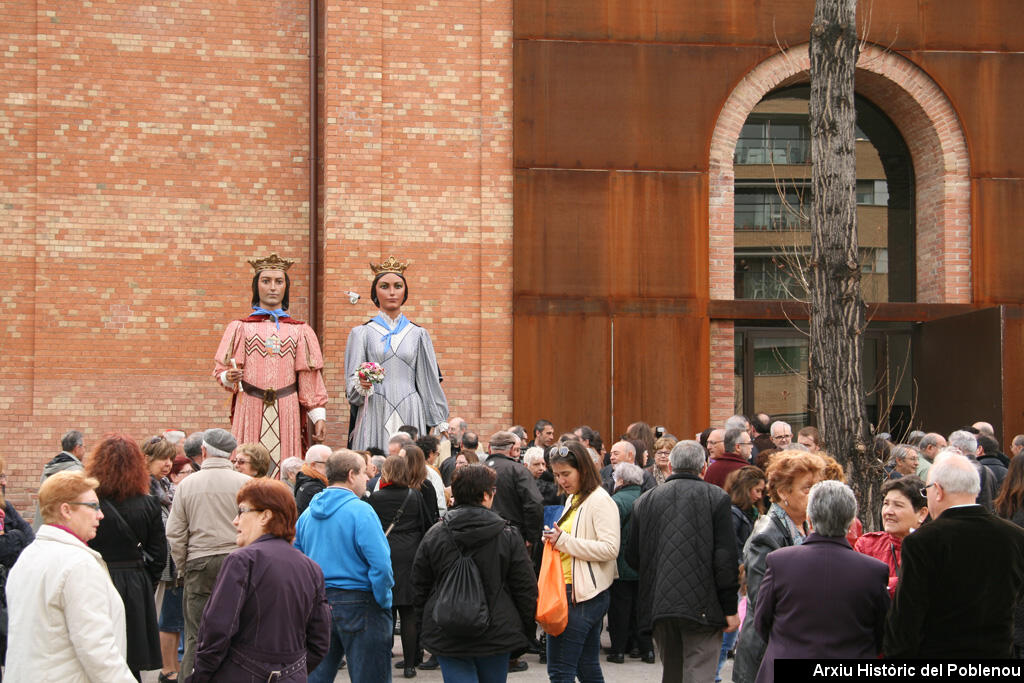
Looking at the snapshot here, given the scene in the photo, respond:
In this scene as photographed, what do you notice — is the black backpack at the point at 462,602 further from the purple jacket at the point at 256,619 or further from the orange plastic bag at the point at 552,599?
the purple jacket at the point at 256,619

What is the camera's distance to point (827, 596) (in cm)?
536

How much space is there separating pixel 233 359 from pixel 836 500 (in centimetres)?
855

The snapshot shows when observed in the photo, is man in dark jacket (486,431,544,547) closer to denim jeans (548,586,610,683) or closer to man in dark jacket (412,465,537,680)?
denim jeans (548,586,610,683)

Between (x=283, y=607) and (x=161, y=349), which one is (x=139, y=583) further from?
(x=161, y=349)

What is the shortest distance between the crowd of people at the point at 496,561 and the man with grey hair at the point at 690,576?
13 mm

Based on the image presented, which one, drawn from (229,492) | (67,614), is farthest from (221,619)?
(229,492)

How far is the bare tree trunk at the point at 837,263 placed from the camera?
972cm

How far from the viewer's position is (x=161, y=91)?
50.3ft

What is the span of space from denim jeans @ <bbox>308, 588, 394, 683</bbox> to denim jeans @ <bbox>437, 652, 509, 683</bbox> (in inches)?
24.3

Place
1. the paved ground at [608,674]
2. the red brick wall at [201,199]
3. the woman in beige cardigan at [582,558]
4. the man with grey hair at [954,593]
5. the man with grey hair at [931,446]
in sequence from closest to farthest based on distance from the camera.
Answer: the man with grey hair at [954,593] → the woman in beige cardigan at [582,558] → the paved ground at [608,674] → the man with grey hair at [931,446] → the red brick wall at [201,199]

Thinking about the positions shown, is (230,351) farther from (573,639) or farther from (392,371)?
(573,639)

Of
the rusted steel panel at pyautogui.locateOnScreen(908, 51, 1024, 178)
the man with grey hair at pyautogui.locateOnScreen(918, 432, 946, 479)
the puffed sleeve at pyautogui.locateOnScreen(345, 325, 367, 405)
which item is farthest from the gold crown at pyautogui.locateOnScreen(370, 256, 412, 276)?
the rusted steel panel at pyautogui.locateOnScreen(908, 51, 1024, 178)

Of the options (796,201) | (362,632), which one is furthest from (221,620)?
(796,201)

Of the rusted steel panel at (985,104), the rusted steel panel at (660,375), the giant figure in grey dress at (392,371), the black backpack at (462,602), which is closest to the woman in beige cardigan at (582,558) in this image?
the black backpack at (462,602)
